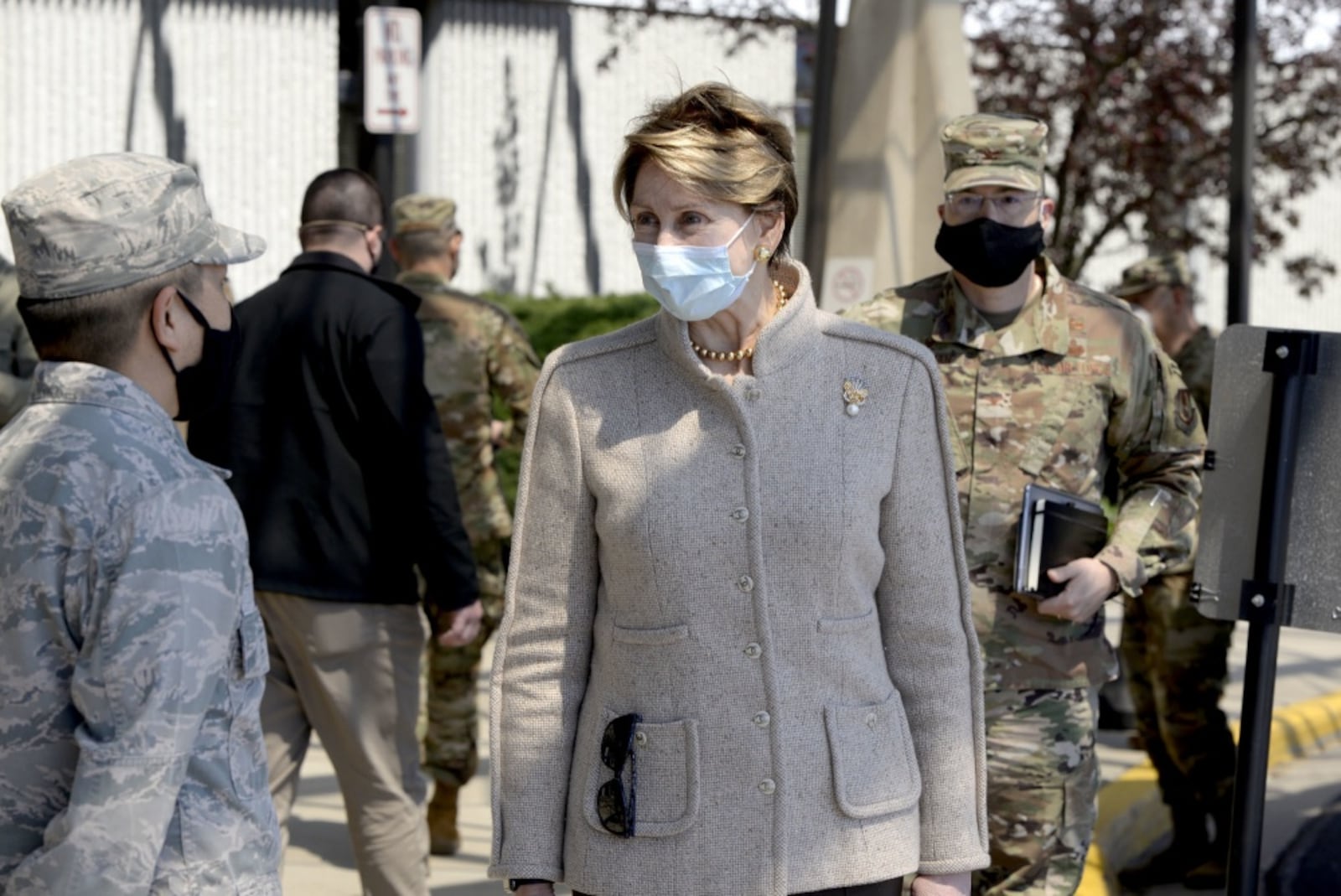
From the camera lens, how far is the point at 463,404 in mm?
6598

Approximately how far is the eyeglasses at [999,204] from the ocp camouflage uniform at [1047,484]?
179mm

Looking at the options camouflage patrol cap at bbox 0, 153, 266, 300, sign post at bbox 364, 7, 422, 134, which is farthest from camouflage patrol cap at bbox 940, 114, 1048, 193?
sign post at bbox 364, 7, 422, 134

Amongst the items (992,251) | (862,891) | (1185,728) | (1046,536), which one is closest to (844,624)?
(862,891)

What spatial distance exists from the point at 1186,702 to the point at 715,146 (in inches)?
172

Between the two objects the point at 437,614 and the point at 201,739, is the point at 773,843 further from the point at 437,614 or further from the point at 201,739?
the point at 437,614

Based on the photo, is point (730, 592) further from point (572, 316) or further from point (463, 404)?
point (572, 316)

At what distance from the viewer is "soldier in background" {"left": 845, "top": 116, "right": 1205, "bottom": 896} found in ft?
13.7

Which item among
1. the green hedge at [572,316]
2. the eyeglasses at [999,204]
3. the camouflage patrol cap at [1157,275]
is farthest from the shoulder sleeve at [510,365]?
the green hedge at [572,316]

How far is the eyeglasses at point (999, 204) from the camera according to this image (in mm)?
4355

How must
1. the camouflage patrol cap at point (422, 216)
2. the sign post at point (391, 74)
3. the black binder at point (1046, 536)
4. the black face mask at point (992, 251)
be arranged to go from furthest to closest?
1. the sign post at point (391, 74)
2. the camouflage patrol cap at point (422, 216)
3. the black face mask at point (992, 251)
4. the black binder at point (1046, 536)

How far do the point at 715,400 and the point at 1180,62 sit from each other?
11.2m

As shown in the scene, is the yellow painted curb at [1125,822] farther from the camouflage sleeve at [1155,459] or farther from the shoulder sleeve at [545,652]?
the shoulder sleeve at [545,652]

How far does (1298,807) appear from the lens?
26.1ft

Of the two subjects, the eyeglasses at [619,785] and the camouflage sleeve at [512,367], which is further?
the camouflage sleeve at [512,367]
